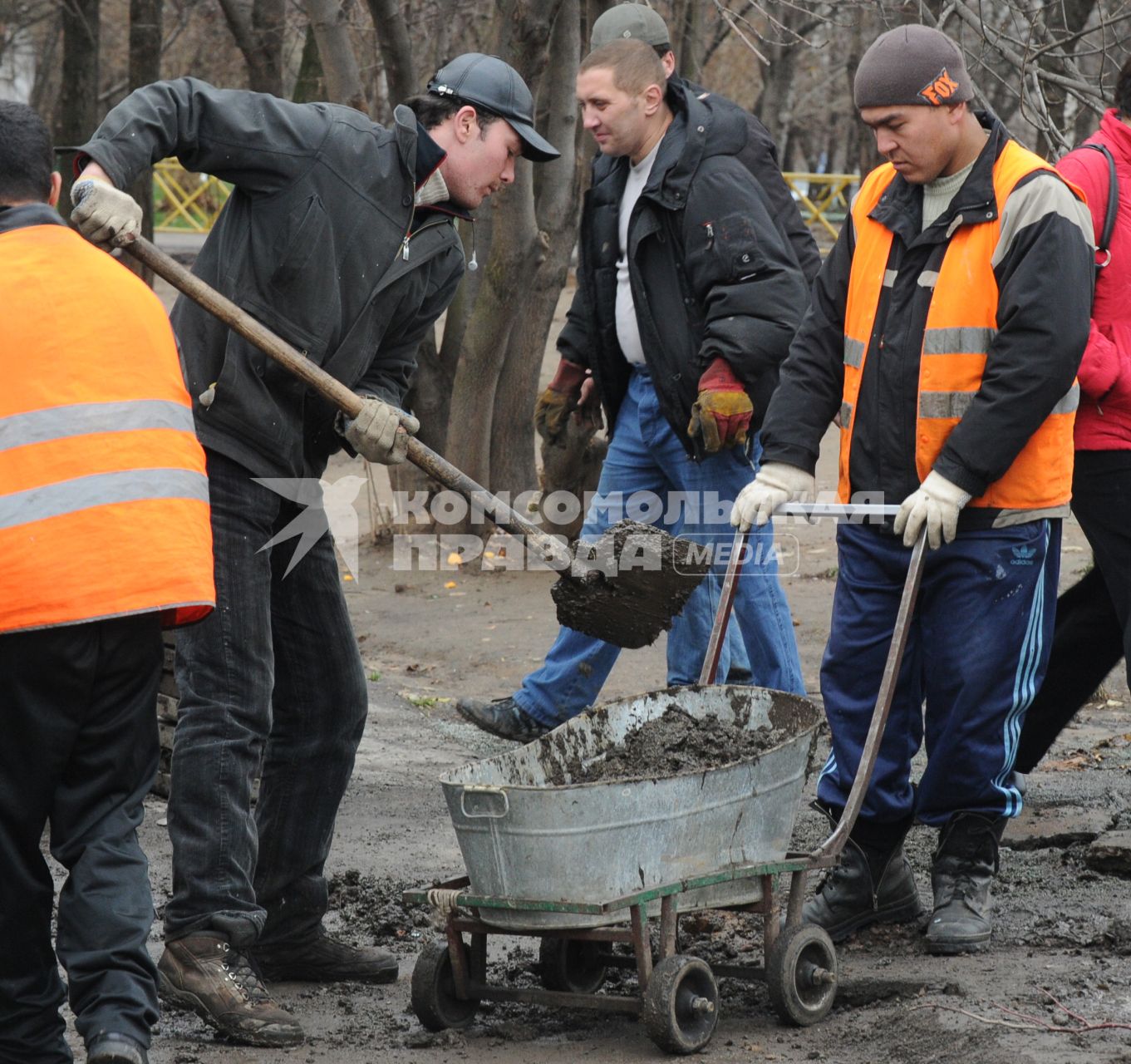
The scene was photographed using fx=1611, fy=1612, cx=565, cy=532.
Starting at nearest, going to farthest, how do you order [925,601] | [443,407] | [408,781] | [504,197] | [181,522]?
[181,522] < [925,601] < [408,781] < [504,197] < [443,407]

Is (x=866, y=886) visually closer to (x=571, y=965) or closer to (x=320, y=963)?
(x=571, y=965)

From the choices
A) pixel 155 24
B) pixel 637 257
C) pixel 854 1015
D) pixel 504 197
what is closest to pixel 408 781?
pixel 637 257

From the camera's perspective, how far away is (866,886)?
166 inches

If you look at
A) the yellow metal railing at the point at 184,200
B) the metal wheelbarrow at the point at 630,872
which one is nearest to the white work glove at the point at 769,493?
the metal wheelbarrow at the point at 630,872

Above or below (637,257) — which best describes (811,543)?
below

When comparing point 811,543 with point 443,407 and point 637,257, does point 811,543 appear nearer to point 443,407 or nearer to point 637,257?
point 443,407

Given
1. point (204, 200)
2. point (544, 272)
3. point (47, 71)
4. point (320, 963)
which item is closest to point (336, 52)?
point (544, 272)

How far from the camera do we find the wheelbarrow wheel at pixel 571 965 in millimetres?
3721

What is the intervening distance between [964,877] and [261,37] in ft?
28.9

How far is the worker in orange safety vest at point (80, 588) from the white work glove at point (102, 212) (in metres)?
0.23

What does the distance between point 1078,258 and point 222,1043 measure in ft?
8.71

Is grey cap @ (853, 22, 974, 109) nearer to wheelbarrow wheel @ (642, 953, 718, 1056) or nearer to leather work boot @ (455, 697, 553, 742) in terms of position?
wheelbarrow wheel @ (642, 953, 718, 1056)

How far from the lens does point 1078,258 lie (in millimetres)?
3820

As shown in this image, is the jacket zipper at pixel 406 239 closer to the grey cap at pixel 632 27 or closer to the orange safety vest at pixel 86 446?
the orange safety vest at pixel 86 446
